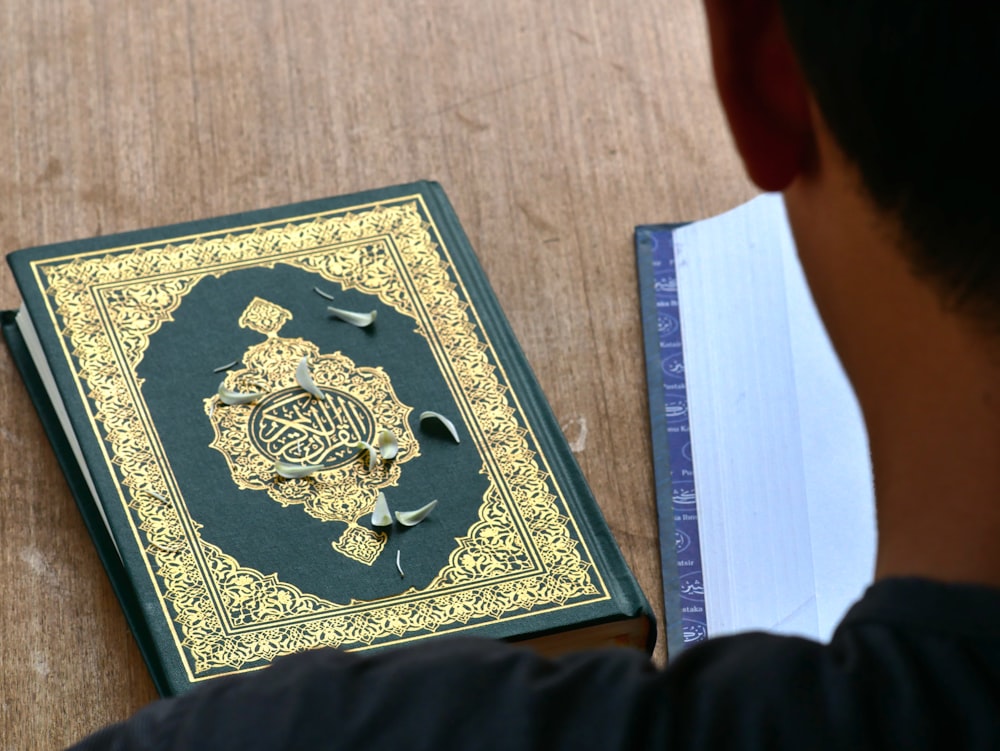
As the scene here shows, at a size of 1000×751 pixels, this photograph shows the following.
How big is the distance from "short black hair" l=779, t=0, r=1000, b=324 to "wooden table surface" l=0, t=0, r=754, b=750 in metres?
0.47

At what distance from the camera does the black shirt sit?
31 centimetres

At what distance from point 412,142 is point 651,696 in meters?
0.77

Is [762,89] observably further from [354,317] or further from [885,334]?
[354,317]

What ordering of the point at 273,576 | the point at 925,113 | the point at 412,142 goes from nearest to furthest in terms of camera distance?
the point at 925,113 < the point at 273,576 < the point at 412,142

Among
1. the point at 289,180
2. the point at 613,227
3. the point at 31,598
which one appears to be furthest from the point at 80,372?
the point at 613,227

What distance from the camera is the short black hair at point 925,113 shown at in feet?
0.98

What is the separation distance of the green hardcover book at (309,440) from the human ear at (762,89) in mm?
369

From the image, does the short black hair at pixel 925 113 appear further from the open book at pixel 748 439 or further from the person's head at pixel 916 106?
the open book at pixel 748 439

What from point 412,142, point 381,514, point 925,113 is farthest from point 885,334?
point 412,142

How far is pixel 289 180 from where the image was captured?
3.33ft

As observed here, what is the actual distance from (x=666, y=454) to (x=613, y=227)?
0.22 metres

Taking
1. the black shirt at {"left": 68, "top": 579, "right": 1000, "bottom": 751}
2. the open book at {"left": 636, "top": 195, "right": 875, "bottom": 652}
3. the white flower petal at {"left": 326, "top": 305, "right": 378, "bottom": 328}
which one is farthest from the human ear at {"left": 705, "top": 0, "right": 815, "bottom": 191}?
the white flower petal at {"left": 326, "top": 305, "right": 378, "bottom": 328}

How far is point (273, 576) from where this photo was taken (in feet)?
2.32

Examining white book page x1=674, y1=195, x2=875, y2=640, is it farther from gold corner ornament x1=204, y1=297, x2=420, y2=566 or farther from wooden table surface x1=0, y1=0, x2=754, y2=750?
gold corner ornament x1=204, y1=297, x2=420, y2=566
